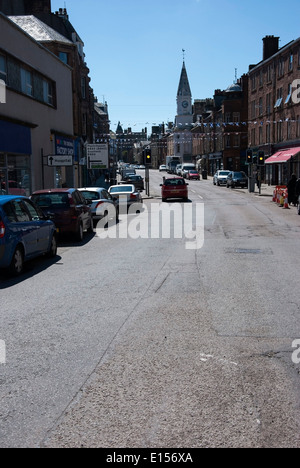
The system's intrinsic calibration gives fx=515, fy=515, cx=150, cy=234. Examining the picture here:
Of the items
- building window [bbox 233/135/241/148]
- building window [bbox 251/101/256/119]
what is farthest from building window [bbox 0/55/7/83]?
building window [bbox 233/135/241/148]

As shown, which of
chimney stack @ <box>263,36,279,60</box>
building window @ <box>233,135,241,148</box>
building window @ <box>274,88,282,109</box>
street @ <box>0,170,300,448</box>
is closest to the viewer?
street @ <box>0,170,300,448</box>

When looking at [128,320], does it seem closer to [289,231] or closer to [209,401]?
[209,401]

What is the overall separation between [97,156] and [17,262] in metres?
26.8

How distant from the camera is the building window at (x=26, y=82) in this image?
2330cm

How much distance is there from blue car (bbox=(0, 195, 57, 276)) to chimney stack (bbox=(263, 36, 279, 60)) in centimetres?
4503

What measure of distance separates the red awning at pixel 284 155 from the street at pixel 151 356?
1254 inches

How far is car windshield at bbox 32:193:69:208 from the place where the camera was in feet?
48.9

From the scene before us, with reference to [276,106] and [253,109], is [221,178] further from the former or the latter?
[276,106]

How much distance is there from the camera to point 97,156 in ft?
119

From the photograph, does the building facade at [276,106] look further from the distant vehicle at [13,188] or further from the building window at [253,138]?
the distant vehicle at [13,188]

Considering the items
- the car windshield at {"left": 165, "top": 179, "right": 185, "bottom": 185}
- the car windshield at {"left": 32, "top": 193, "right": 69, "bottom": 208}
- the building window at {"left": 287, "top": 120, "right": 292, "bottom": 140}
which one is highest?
the building window at {"left": 287, "top": 120, "right": 292, "bottom": 140}

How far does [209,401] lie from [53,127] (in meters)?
25.8

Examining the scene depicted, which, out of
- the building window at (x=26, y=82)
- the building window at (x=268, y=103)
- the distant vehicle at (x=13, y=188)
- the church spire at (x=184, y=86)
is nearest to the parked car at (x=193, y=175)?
the building window at (x=268, y=103)

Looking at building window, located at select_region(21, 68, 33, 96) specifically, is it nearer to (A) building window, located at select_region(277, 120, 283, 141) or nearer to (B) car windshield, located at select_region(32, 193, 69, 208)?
(B) car windshield, located at select_region(32, 193, 69, 208)
